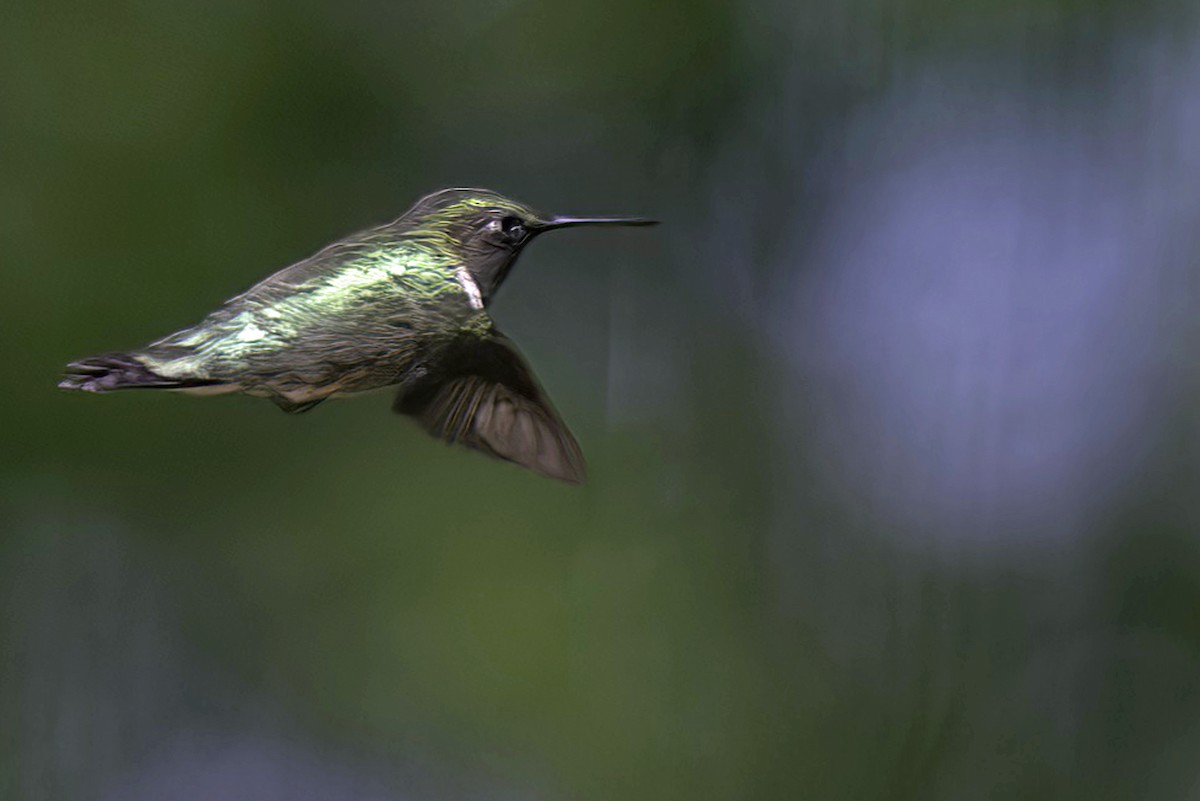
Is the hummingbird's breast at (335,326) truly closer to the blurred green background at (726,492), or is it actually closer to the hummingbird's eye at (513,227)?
the hummingbird's eye at (513,227)

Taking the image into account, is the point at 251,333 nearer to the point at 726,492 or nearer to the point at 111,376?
the point at 111,376

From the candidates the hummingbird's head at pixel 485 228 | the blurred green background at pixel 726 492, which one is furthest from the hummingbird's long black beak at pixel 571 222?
the blurred green background at pixel 726 492

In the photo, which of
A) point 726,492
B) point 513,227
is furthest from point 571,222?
point 726,492

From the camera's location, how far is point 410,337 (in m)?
0.29

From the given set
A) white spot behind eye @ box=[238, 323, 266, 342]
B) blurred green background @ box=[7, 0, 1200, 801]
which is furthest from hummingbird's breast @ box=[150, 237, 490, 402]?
blurred green background @ box=[7, 0, 1200, 801]

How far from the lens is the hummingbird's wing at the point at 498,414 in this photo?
0.32m

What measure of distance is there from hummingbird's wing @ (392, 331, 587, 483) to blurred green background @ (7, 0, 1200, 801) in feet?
2.12

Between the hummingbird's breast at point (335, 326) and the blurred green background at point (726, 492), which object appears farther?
the blurred green background at point (726, 492)

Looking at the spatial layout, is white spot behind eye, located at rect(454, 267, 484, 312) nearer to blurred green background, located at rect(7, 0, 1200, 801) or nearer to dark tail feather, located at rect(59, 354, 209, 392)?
dark tail feather, located at rect(59, 354, 209, 392)

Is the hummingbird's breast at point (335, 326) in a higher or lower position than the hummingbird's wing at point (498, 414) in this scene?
higher

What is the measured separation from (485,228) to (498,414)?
0.05m

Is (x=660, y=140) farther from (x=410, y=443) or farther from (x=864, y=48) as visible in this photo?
(x=410, y=443)

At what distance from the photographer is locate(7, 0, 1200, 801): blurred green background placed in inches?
38.9

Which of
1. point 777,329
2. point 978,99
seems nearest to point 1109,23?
point 978,99
